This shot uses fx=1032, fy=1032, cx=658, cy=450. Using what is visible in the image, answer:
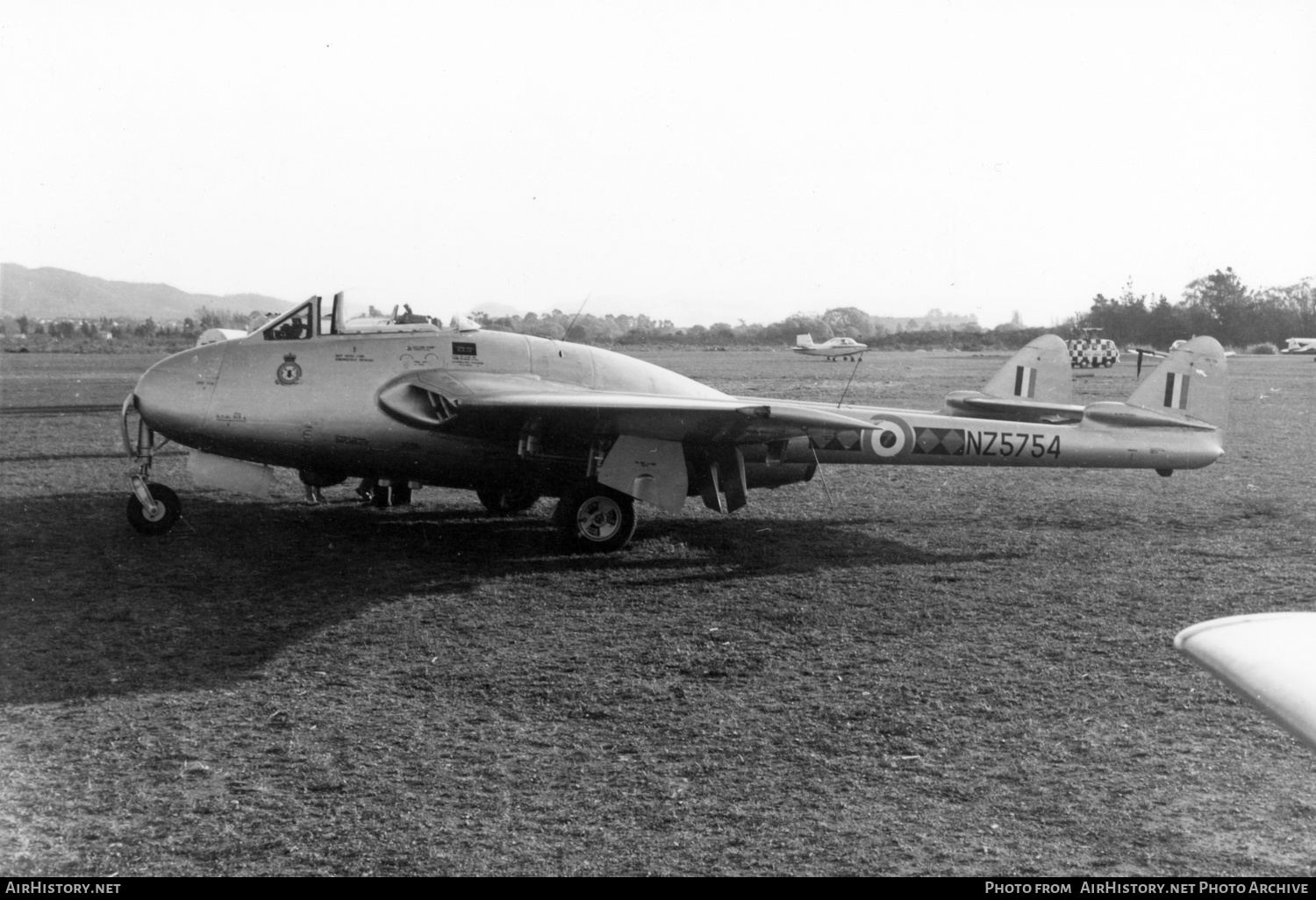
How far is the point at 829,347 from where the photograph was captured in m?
64.9

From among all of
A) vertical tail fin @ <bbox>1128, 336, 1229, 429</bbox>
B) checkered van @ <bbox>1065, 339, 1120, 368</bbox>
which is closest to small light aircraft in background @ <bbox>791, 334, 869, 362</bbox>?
checkered van @ <bbox>1065, 339, 1120, 368</bbox>

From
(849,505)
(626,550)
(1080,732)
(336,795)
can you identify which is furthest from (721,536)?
(336,795)

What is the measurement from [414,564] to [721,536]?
2.93 meters

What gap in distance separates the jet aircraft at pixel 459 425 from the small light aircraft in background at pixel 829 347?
49.7 meters

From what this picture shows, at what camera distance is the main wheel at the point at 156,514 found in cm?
912

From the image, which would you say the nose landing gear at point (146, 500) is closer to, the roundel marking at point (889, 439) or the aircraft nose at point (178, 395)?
the aircraft nose at point (178, 395)

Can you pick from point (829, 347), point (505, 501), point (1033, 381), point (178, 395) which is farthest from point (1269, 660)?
point (829, 347)

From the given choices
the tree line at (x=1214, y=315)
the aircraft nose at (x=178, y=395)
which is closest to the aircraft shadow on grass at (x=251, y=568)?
the aircraft nose at (x=178, y=395)

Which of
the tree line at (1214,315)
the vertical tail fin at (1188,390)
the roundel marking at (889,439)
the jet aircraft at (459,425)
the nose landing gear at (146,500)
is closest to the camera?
the jet aircraft at (459,425)

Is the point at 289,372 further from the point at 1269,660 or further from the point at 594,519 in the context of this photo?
the point at 1269,660

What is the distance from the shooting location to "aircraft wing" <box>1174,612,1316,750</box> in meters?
2.09

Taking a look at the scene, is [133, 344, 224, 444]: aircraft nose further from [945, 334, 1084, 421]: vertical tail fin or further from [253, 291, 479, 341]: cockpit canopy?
[945, 334, 1084, 421]: vertical tail fin

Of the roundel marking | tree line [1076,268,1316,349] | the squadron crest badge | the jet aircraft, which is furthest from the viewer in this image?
tree line [1076,268,1316,349]

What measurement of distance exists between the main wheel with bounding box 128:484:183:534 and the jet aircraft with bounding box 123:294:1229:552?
0.04ft
